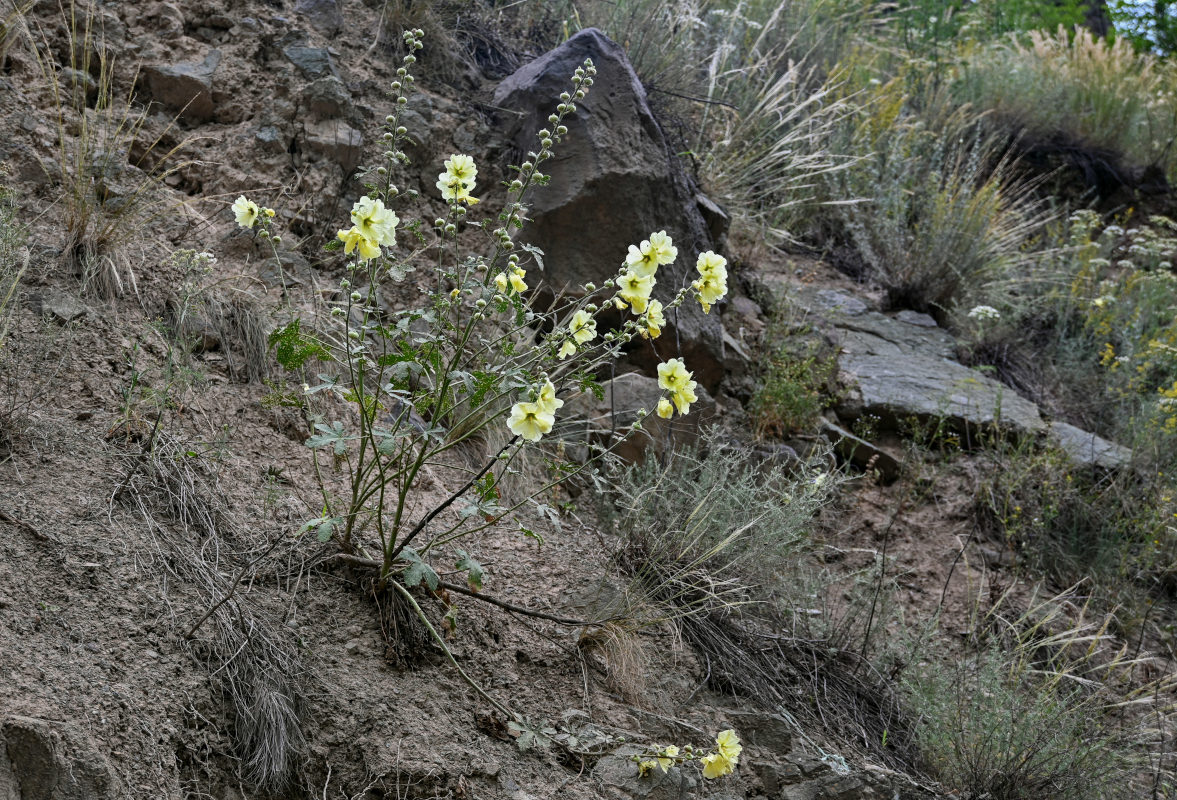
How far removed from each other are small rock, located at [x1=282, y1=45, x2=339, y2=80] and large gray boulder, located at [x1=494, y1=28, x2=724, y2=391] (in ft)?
2.59

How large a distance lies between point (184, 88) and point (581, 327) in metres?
2.56

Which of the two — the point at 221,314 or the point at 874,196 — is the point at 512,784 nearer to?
the point at 221,314

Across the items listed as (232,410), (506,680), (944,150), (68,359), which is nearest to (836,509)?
(506,680)

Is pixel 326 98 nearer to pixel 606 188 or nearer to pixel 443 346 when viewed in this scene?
pixel 606 188

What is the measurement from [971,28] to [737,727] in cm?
810

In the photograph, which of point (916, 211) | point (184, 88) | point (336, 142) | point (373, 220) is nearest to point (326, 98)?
point (336, 142)

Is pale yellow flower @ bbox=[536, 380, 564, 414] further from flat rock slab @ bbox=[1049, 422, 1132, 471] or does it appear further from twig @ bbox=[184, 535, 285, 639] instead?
flat rock slab @ bbox=[1049, 422, 1132, 471]

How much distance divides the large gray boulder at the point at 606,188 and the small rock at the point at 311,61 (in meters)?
0.79

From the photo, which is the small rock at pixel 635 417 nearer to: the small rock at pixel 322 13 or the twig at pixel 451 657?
the twig at pixel 451 657

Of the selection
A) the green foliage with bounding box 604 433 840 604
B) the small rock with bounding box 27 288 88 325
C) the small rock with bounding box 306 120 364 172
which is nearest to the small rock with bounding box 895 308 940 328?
the green foliage with bounding box 604 433 840 604

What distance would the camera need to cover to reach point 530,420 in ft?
6.12

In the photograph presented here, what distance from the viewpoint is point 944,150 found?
258 inches

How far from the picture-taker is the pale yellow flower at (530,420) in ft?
6.06

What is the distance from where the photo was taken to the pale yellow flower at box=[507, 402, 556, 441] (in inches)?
72.8
